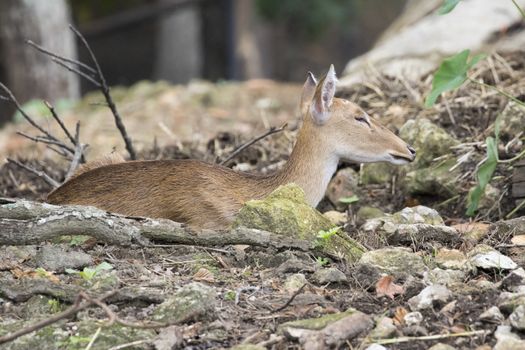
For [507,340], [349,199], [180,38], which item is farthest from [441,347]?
[180,38]

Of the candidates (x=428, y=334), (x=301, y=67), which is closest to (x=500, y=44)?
(x=428, y=334)

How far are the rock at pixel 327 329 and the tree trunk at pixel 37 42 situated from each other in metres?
8.68

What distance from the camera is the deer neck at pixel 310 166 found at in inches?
205

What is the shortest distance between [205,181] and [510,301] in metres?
1.78

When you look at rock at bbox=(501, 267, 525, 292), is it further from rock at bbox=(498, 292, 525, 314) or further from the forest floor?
rock at bbox=(498, 292, 525, 314)

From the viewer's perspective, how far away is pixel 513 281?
374 cm

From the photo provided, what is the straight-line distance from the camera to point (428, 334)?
3430 mm

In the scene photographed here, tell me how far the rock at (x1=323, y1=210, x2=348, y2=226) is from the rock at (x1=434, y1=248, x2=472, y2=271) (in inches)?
38.1

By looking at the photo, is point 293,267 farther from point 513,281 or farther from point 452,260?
point 513,281

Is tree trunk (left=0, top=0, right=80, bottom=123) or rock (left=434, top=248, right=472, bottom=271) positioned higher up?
rock (left=434, top=248, right=472, bottom=271)

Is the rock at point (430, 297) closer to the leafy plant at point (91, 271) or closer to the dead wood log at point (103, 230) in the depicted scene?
the dead wood log at point (103, 230)

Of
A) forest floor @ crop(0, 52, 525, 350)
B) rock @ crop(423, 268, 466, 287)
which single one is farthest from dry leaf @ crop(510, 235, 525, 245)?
rock @ crop(423, 268, 466, 287)

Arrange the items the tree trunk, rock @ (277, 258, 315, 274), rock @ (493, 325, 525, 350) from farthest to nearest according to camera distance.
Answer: the tree trunk
rock @ (277, 258, 315, 274)
rock @ (493, 325, 525, 350)

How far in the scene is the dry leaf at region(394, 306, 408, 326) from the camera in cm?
351
